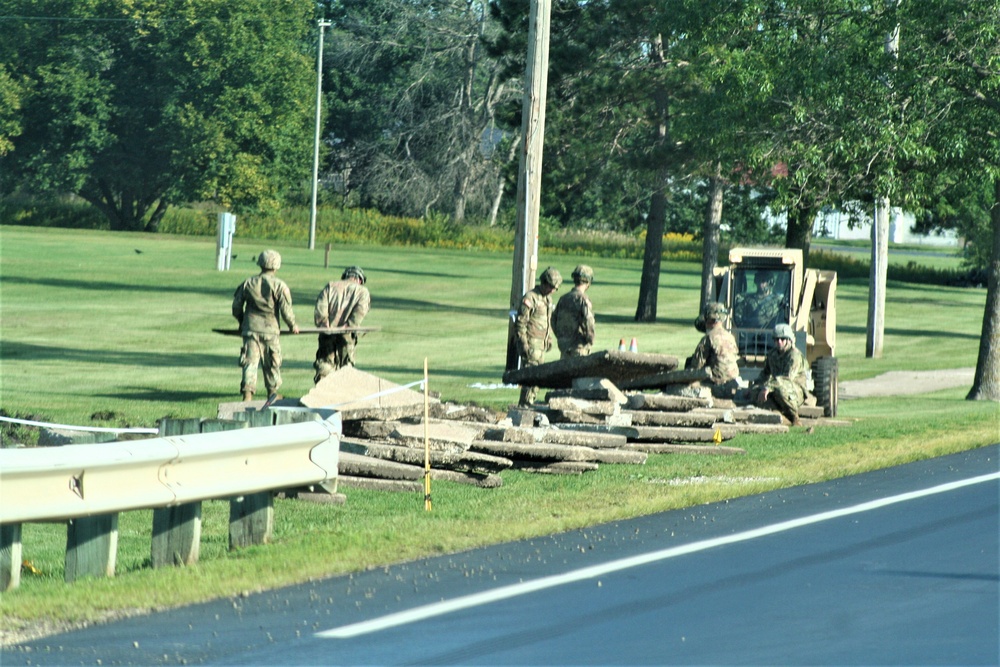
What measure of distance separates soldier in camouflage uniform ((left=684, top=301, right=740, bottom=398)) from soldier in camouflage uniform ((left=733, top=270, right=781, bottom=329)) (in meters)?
3.94

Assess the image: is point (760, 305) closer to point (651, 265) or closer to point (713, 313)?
point (713, 313)

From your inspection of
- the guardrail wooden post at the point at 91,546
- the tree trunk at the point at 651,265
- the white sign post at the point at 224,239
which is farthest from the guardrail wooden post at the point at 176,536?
the white sign post at the point at 224,239

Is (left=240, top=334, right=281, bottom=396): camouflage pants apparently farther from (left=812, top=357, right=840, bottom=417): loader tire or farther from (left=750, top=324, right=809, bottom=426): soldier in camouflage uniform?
(left=812, top=357, right=840, bottom=417): loader tire

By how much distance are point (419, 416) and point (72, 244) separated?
5165cm

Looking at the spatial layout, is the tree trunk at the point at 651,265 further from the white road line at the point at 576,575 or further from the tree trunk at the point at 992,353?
the white road line at the point at 576,575

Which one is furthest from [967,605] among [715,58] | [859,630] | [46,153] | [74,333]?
[46,153]

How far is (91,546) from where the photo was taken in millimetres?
8484

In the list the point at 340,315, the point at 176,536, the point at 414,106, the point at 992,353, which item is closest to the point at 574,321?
the point at 340,315

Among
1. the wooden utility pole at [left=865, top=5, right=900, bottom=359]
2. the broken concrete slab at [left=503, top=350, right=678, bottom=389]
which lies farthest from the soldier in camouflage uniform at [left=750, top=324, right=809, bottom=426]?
the wooden utility pole at [left=865, top=5, right=900, bottom=359]

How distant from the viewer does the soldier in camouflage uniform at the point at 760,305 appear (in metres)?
22.6

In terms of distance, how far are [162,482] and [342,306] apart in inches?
408

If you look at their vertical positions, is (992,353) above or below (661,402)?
above

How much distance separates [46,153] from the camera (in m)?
81.1

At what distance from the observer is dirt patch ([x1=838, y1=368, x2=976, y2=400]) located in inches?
1022
